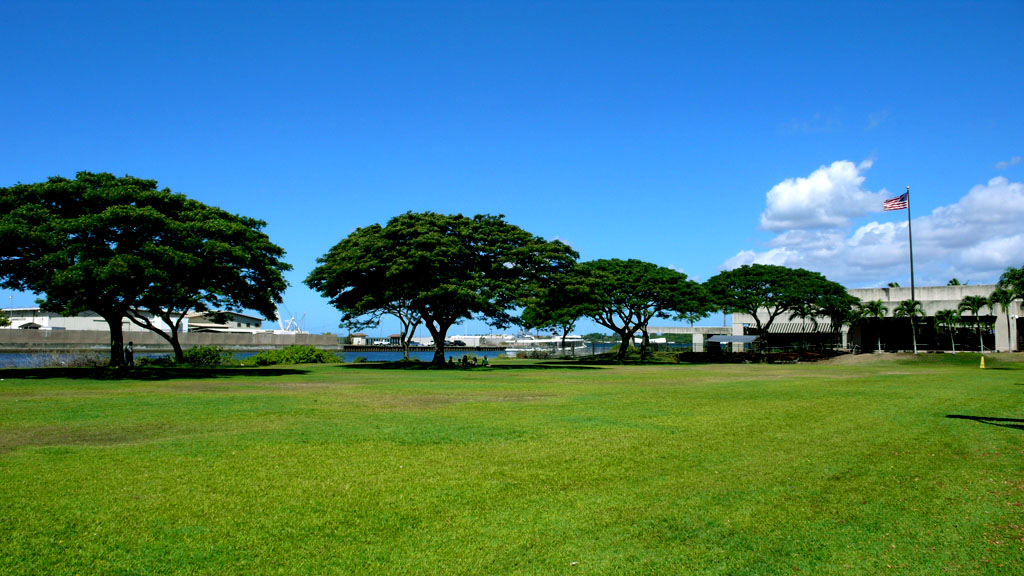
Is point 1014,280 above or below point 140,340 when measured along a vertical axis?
above

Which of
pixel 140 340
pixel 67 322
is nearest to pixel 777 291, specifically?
pixel 140 340

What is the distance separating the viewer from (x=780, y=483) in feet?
27.9

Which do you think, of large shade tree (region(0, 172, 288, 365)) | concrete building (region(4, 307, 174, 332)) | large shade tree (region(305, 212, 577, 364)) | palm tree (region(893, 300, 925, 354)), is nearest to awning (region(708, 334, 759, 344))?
palm tree (region(893, 300, 925, 354))

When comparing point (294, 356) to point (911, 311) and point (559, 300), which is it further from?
point (911, 311)

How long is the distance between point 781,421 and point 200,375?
24592mm

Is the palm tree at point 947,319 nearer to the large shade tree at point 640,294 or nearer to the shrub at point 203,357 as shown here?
the large shade tree at point 640,294

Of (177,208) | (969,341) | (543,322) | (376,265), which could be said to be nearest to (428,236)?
(376,265)

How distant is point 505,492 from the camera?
789cm

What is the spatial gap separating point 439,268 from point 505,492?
102 ft

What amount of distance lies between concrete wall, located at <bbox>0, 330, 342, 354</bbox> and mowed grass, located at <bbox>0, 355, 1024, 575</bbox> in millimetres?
63248

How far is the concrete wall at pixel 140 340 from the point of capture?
8162 centimetres

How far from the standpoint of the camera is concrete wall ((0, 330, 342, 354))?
81625 millimetres

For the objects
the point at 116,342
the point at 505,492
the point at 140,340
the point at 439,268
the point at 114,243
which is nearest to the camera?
the point at 505,492

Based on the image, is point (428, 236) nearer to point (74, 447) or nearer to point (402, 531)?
point (74, 447)
